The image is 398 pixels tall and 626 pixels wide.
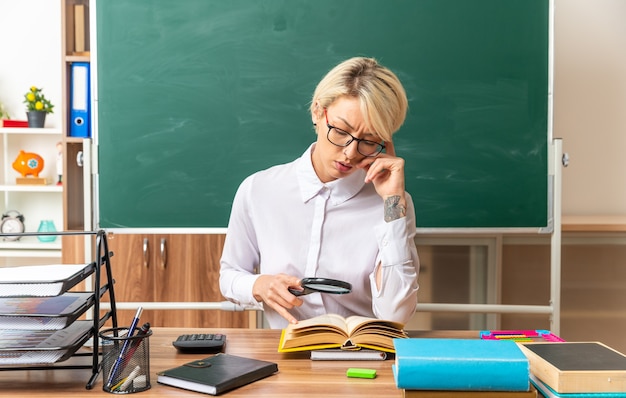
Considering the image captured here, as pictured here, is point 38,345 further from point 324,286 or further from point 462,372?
point 462,372

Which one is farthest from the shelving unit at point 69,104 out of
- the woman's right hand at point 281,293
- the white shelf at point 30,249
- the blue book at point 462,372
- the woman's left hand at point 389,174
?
the blue book at point 462,372

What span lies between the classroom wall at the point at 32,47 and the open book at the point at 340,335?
2.59 metres

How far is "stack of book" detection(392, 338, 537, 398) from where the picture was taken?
1.04 metres

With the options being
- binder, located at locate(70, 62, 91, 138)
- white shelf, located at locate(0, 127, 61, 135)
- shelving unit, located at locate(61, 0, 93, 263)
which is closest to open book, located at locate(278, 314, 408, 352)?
shelving unit, located at locate(61, 0, 93, 263)

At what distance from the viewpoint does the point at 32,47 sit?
11.5 ft

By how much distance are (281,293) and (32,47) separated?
265cm

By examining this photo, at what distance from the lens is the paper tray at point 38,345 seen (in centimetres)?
117

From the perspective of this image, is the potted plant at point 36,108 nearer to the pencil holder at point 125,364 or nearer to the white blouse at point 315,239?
the white blouse at point 315,239

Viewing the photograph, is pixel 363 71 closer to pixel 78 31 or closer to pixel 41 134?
pixel 78 31

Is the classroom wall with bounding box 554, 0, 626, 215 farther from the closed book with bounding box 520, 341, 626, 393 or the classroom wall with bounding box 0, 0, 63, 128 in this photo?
the classroom wall with bounding box 0, 0, 63, 128

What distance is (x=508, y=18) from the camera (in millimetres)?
2447

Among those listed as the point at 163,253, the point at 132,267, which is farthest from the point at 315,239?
the point at 132,267

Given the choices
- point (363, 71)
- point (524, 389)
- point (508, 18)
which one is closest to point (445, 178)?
point (508, 18)

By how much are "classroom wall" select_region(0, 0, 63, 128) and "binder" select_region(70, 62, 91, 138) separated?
752 mm
